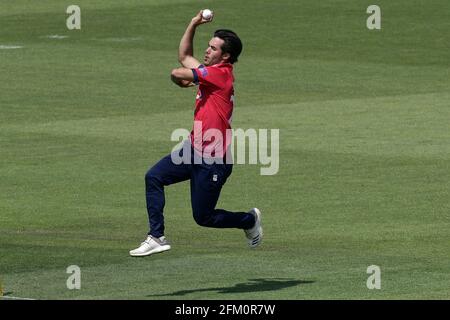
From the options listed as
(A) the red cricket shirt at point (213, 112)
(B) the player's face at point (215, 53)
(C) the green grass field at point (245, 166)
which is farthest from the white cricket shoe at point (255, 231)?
(B) the player's face at point (215, 53)

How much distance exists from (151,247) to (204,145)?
1.25m

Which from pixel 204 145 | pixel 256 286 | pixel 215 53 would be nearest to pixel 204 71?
pixel 215 53

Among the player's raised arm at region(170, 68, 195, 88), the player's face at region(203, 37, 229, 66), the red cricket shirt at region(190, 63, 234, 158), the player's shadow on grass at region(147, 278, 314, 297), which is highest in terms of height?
the player's face at region(203, 37, 229, 66)

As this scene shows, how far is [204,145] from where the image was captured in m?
15.8

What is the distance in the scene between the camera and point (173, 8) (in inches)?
1891

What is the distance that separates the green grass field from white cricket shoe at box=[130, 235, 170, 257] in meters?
0.32

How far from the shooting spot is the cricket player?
51.6ft

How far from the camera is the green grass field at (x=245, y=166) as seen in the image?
16.5 m

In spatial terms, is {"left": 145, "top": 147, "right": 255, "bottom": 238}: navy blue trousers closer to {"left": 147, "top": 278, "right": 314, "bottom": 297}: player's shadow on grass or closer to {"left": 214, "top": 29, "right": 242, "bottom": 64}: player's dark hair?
{"left": 147, "top": 278, "right": 314, "bottom": 297}: player's shadow on grass

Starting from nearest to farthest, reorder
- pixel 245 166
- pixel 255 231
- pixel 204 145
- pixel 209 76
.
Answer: pixel 209 76 < pixel 204 145 < pixel 255 231 < pixel 245 166

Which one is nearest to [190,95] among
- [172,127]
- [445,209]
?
[172,127]

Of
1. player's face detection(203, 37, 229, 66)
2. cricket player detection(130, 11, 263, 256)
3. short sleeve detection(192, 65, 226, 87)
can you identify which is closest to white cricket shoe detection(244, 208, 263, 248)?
cricket player detection(130, 11, 263, 256)

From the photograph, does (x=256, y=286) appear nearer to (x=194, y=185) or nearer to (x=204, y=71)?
(x=194, y=185)

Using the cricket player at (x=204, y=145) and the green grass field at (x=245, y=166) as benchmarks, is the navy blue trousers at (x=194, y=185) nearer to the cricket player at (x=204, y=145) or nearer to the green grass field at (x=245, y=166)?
the cricket player at (x=204, y=145)
